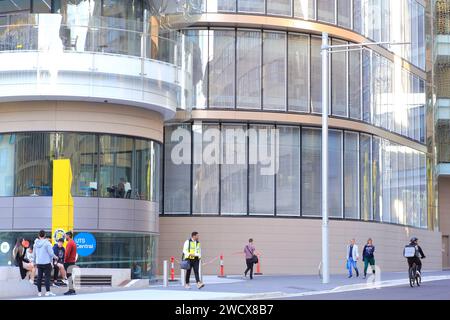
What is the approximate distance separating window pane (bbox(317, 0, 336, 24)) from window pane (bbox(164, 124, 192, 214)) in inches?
347

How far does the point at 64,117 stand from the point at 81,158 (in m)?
1.61

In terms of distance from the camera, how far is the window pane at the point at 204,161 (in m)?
43.4

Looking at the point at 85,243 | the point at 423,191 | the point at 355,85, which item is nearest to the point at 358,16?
the point at 355,85

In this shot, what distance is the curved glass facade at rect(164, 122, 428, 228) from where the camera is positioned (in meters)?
43.4

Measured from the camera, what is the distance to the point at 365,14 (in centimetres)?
4869

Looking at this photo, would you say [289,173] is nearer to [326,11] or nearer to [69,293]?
[326,11]

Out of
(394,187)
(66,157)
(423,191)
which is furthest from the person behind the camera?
(423,191)

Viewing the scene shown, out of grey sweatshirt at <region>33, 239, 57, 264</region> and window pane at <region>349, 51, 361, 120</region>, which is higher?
window pane at <region>349, 51, 361, 120</region>

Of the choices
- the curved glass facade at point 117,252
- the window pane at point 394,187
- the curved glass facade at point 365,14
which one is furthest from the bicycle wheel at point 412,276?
the window pane at point 394,187

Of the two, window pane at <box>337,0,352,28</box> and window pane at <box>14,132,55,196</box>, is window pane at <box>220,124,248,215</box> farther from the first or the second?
window pane at <box>14,132,55,196</box>

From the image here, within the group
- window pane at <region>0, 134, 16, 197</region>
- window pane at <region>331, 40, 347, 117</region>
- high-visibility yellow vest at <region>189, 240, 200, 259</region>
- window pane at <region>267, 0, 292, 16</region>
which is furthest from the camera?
window pane at <region>331, 40, 347, 117</region>

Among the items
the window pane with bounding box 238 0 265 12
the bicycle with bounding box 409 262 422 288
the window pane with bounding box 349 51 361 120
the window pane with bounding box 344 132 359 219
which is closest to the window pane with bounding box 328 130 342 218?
the window pane with bounding box 344 132 359 219

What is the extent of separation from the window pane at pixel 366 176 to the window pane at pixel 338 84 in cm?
218

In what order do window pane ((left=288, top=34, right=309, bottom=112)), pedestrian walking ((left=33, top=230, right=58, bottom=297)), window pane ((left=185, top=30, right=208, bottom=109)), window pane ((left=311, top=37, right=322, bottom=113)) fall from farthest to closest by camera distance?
window pane ((left=311, top=37, right=322, bottom=113))
window pane ((left=288, top=34, right=309, bottom=112))
window pane ((left=185, top=30, right=208, bottom=109))
pedestrian walking ((left=33, top=230, right=58, bottom=297))
